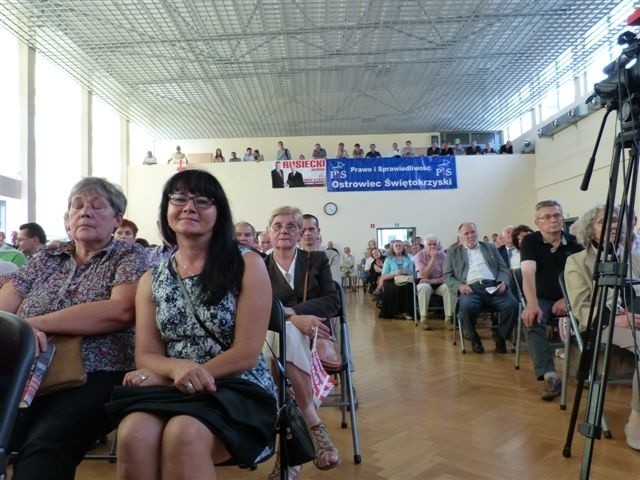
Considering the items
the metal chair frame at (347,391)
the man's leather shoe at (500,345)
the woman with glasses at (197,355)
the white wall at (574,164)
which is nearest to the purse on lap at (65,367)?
the woman with glasses at (197,355)

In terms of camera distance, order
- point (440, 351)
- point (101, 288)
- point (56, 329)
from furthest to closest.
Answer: point (440, 351), point (101, 288), point (56, 329)

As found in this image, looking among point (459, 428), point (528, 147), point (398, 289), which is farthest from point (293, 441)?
point (528, 147)

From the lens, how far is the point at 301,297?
243 cm

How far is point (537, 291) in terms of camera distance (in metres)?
3.39

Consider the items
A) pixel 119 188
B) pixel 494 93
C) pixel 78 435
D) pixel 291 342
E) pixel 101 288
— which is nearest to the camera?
pixel 78 435

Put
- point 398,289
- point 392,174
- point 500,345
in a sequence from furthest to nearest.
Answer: point 392,174 → point 398,289 → point 500,345

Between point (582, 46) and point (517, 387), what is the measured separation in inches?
396

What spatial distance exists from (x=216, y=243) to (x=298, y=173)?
487 inches

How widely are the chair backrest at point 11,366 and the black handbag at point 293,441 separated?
68 centimetres

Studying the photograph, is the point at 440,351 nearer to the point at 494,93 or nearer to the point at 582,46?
the point at 582,46

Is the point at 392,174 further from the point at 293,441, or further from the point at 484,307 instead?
the point at 293,441

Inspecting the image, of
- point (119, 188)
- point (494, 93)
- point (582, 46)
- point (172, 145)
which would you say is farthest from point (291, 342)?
point (172, 145)

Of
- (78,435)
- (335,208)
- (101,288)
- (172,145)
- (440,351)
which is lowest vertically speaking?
(440,351)

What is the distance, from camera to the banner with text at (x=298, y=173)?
1355cm
